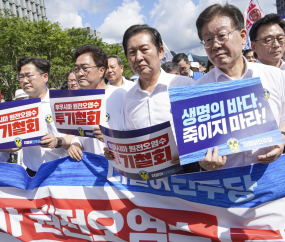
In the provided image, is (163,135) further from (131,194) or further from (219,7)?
(219,7)

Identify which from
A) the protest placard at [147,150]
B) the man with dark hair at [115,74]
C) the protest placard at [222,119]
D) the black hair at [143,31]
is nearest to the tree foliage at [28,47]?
the man with dark hair at [115,74]

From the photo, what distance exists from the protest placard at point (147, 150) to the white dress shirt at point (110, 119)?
2.39 ft

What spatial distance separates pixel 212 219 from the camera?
206 cm

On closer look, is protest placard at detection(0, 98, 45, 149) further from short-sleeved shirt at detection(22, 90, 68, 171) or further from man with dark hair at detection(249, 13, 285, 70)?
man with dark hair at detection(249, 13, 285, 70)

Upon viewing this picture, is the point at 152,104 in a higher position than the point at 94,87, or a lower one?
lower

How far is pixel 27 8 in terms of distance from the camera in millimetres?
55500

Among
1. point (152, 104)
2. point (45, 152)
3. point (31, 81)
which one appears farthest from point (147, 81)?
point (31, 81)

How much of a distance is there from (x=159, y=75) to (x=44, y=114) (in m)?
1.47

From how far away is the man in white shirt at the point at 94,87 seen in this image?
2.68m

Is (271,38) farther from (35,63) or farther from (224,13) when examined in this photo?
(35,63)

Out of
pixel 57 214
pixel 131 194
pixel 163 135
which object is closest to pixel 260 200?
pixel 163 135

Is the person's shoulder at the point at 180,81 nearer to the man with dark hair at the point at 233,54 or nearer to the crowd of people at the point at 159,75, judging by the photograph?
the crowd of people at the point at 159,75

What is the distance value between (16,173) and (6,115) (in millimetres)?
Answer: 614

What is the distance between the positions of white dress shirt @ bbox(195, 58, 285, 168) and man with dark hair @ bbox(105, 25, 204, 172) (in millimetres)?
427
